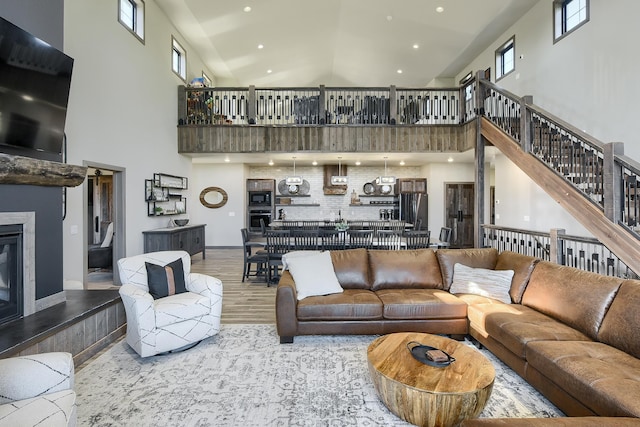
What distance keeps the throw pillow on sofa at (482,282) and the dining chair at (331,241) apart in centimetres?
209

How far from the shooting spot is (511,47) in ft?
24.1

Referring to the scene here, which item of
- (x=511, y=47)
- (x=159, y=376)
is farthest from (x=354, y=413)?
(x=511, y=47)

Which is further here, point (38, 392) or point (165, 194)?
point (165, 194)

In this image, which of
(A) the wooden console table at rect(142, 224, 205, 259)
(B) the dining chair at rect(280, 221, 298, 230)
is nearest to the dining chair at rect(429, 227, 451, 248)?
(B) the dining chair at rect(280, 221, 298, 230)

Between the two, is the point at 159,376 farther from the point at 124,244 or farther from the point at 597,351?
the point at 124,244

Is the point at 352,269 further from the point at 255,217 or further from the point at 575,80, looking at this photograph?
the point at 255,217

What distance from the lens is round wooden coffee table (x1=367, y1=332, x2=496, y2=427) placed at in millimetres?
1771

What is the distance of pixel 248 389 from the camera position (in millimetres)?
2430

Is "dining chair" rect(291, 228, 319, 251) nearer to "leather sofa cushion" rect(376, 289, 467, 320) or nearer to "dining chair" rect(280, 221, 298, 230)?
"leather sofa cushion" rect(376, 289, 467, 320)

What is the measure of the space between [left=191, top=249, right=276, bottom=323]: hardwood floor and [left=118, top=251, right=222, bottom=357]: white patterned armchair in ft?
2.32

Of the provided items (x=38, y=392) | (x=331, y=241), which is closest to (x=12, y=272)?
(x=38, y=392)

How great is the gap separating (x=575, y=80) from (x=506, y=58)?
265cm

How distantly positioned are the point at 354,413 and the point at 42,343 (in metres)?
2.33

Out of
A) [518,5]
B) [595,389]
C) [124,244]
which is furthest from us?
[518,5]
